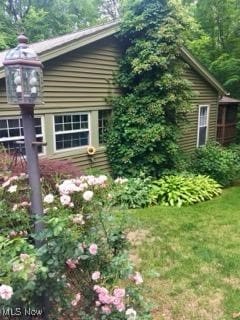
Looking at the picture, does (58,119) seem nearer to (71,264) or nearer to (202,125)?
(71,264)

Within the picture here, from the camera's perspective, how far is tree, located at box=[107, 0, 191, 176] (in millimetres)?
7949

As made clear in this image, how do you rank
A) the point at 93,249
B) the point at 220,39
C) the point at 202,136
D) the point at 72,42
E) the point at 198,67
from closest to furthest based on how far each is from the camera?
1. the point at 93,249
2. the point at 72,42
3. the point at 198,67
4. the point at 202,136
5. the point at 220,39

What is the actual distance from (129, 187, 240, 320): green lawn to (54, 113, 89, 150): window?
2.61m

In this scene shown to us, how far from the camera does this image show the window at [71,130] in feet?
25.1

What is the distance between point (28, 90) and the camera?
2152 mm

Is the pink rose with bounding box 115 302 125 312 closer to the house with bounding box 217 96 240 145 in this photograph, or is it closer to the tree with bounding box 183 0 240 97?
the house with bounding box 217 96 240 145

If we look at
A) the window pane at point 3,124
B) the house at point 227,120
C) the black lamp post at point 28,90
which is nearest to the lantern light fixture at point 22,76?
the black lamp post at point 28,90

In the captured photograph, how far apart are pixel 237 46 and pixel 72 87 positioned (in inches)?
403

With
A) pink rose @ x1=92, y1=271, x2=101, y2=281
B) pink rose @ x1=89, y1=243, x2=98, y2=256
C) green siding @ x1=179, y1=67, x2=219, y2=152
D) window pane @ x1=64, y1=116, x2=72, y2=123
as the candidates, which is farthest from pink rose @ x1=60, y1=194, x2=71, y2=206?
green siding @ x1=179, y1=67, x2=219, y2=152

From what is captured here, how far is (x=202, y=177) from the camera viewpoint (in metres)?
8.62

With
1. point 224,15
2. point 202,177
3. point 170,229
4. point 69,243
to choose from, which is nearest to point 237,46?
point 224,15

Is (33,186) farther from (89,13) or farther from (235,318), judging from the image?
(89,13)

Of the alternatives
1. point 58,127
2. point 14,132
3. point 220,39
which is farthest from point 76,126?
point 220,39

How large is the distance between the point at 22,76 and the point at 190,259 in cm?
363
